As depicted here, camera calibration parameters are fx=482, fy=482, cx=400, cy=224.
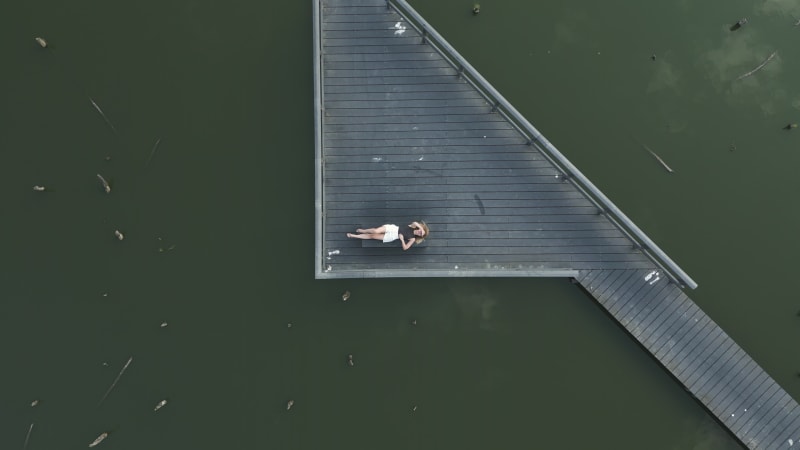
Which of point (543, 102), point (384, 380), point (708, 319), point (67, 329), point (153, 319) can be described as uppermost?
point (67, 329)

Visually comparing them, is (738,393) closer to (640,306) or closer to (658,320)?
(658,320)

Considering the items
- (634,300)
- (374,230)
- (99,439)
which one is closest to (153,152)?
(374,230)

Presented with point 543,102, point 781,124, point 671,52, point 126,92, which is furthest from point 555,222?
point 126,92

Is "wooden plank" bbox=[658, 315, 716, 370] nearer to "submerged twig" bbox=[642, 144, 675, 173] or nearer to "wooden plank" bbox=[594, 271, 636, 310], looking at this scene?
"wooden plank" bbox=[594, 271, 636, 310]

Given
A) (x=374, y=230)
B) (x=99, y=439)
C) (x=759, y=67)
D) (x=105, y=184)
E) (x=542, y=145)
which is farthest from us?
(x=759, y=67)

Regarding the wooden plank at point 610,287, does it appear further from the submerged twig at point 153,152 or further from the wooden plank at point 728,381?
the submerged twig at point 153,152

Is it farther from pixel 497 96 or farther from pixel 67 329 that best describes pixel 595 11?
pixel 67 329
